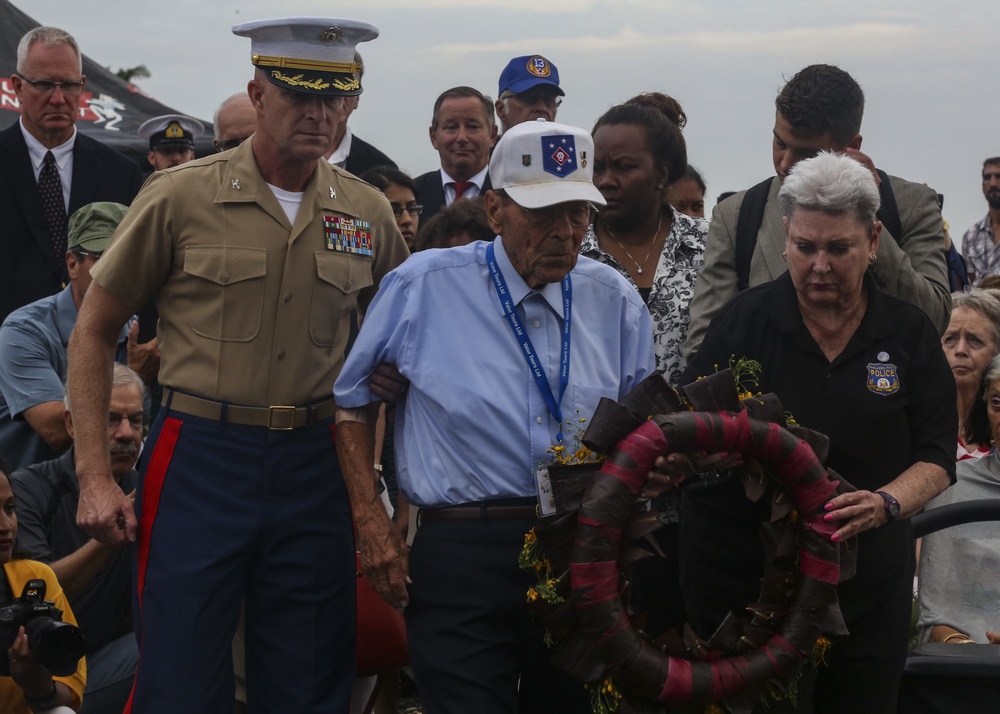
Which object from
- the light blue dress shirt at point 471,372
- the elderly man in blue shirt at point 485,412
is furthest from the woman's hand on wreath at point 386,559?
the light blue dress shirt at point 471,372

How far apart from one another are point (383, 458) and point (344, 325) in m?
1.87

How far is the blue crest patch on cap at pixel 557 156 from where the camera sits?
3.92 meters

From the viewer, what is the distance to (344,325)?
4.52 metres

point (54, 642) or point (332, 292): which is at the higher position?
point (332, 292)

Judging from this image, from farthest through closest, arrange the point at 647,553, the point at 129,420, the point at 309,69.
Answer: the point at 129,420, the point at 309,69, the point at 647,553

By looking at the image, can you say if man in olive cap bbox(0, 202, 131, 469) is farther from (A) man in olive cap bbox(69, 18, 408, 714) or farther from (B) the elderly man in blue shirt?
(B) the elderly man in blue shirt

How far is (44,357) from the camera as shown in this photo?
6.28 m

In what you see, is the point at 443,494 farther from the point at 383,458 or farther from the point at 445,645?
the point at 383,458

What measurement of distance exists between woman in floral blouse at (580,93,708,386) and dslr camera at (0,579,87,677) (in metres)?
2.23

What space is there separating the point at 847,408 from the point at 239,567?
6.31 feet

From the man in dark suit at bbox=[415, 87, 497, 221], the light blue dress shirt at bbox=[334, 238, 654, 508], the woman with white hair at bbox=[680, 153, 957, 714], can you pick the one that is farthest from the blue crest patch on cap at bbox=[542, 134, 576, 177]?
the man in dark suit at bbox=[415, 87, 497, 221]

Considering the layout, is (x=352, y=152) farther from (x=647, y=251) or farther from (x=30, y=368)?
(x=647, y=251)

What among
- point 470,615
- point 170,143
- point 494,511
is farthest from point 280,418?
point 170,143

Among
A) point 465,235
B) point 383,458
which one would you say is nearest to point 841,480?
point 465,235
